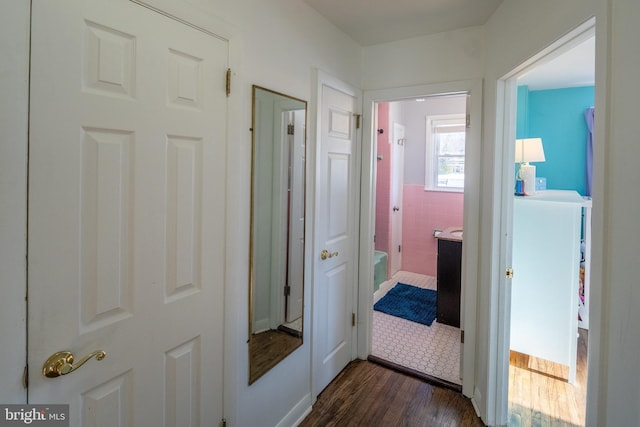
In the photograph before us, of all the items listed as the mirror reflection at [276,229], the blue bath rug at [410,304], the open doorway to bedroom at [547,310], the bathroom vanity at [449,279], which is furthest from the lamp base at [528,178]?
the mirror reflection at [276,229]

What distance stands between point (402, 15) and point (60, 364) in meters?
2.35

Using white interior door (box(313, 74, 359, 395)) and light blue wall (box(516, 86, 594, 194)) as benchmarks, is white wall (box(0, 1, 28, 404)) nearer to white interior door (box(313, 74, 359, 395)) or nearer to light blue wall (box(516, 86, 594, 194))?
white interior door (box(313, 74, 359, 395))

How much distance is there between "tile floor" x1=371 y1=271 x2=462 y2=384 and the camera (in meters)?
2.61

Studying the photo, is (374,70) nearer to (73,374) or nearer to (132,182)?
(132,182)

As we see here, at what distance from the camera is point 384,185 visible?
4.44 metres

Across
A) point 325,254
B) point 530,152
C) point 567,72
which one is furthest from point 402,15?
point 567,72

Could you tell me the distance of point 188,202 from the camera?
132 cm

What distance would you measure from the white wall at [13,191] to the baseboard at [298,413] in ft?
4.52

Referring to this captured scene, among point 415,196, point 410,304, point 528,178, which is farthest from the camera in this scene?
point 415,196

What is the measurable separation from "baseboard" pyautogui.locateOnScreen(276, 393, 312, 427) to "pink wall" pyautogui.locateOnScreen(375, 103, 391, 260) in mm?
2684

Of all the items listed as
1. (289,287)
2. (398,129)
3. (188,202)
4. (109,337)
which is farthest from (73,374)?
(398,129)

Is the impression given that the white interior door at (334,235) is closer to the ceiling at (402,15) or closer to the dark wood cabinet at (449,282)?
the ceiling at (402,15)

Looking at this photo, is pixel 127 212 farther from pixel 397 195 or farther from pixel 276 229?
pixel 397 195

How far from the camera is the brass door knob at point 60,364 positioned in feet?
3.07
